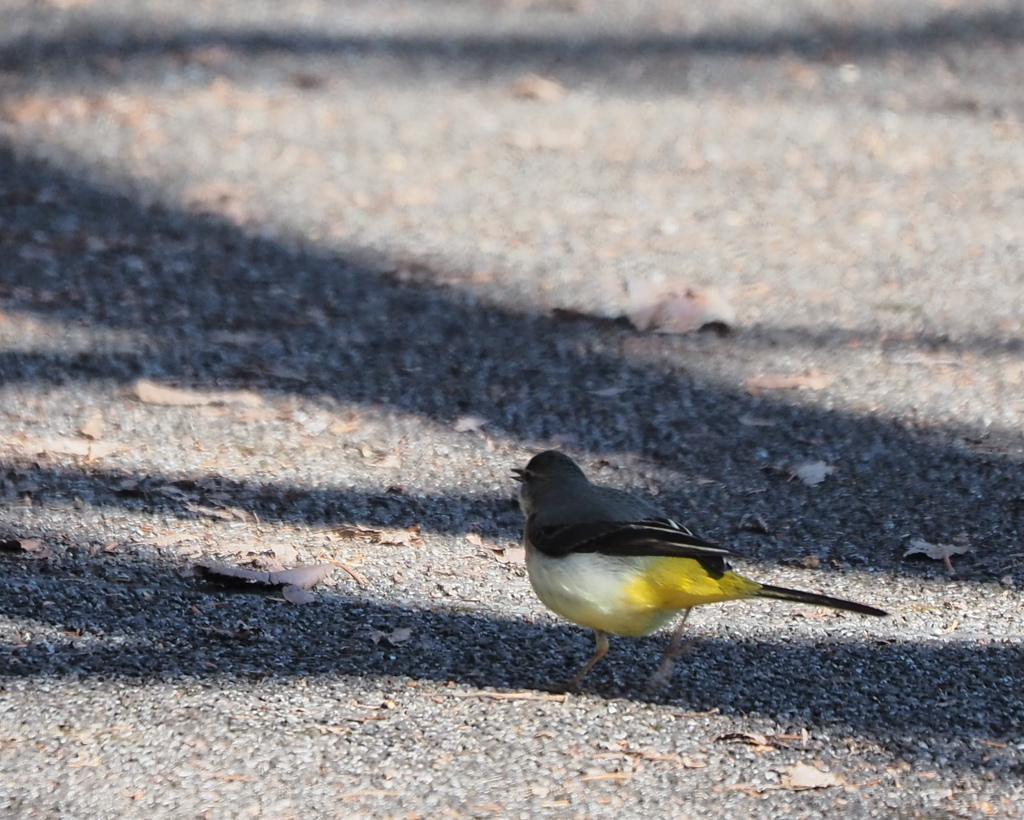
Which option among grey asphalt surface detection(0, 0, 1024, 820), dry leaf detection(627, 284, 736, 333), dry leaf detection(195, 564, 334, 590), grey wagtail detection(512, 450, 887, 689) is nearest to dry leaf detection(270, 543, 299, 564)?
grey asphalt surface detection(0, 0, 1024, 820)

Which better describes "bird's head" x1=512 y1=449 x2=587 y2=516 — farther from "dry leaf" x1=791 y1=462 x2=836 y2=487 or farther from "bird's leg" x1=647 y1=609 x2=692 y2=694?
"dry leaf" x1=791 y1=462 x2=836 y2=487

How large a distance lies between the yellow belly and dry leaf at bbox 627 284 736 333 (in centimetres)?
331

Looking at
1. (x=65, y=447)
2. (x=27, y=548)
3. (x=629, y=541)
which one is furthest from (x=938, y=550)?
(x=65, y=447)

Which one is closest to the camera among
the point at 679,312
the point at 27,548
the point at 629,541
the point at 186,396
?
the point at 629,541

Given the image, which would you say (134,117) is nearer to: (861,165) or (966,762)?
(861,165)

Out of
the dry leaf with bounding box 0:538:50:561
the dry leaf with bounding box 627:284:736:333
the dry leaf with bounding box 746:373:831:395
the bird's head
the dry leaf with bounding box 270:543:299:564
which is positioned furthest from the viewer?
the dry leaf with bounding box 627:284:736:333

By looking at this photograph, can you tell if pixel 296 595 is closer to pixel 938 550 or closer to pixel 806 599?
pixel 806 599

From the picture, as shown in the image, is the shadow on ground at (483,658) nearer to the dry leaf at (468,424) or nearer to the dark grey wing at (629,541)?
the dark grey wing at (629,541)

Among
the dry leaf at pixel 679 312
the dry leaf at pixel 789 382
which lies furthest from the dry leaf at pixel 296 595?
the dry leaf at pixel 679 312

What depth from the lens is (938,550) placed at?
16.9 feet

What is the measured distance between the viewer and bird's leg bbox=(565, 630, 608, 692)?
13.6 feet

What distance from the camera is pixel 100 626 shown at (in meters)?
4.25

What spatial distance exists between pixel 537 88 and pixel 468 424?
4609 mm

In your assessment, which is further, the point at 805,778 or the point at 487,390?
the point at 487,390
